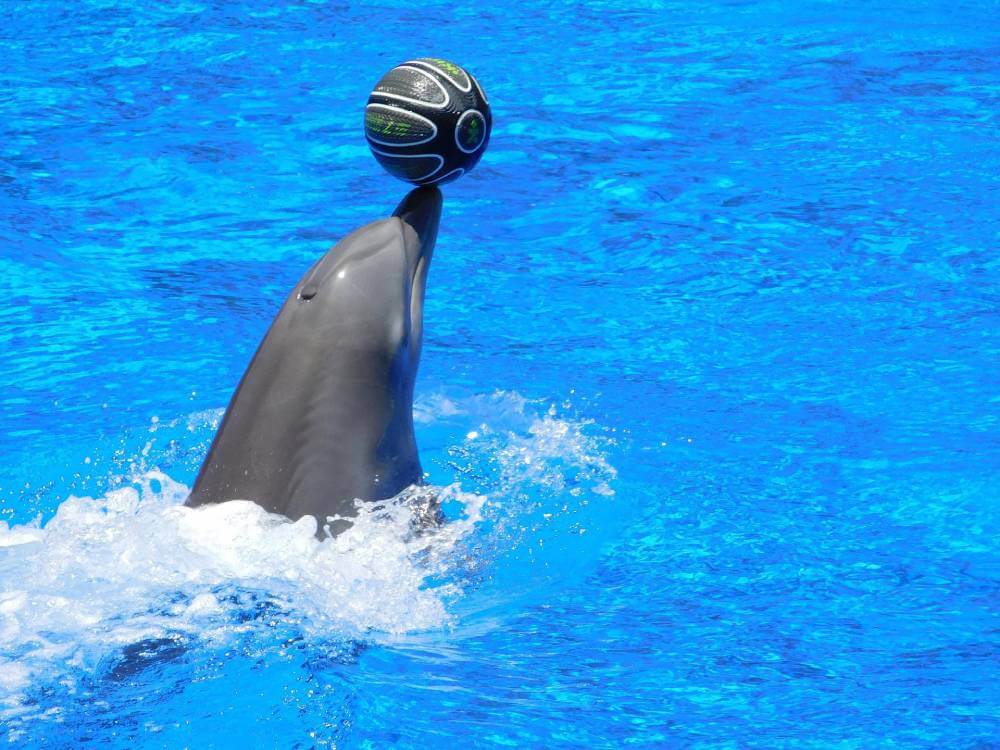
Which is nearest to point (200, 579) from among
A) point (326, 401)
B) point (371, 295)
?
point (326, 401)

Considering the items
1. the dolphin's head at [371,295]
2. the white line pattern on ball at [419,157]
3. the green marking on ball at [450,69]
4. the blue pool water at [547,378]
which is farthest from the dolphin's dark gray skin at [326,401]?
the green marking on ball at [450,69]

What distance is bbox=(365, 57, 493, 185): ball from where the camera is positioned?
4.35 m

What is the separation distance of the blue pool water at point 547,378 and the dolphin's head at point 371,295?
51 cm

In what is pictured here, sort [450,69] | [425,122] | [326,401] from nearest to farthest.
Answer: [326,401]
[425,122]
[450,69]

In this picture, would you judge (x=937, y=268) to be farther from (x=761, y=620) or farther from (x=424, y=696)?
(x=424, y=696)

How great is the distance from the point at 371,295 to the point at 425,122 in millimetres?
592

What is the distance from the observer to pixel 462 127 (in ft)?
14.4

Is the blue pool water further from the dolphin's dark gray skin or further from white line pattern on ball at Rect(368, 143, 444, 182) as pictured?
white line pattern on ball at Rect(368, 143, 444, 182)

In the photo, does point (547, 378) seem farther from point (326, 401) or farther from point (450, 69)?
point (326, 401)

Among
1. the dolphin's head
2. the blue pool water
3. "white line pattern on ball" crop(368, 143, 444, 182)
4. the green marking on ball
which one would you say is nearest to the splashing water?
the blue pool water

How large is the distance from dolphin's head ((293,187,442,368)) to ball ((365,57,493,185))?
202 mm

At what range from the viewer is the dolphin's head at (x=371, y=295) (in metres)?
4.11

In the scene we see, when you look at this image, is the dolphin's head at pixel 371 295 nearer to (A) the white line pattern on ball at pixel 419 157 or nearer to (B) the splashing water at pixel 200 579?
(A) the white line pattern on ball at pixel 419 157

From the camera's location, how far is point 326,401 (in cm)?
407
